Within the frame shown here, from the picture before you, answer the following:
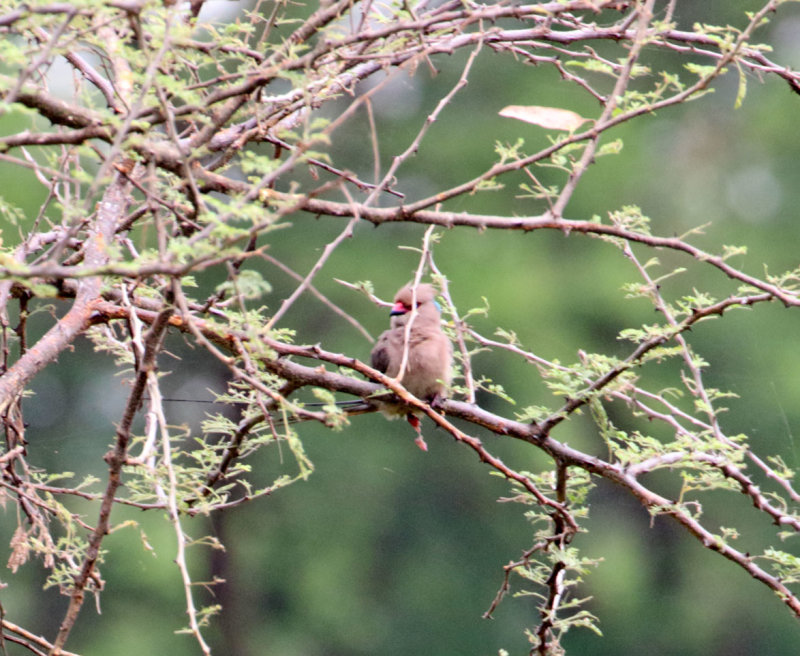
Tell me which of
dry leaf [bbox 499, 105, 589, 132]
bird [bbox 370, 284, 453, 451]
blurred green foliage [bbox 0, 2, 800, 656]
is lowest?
bird [bbox 370, 284, 453, 451]

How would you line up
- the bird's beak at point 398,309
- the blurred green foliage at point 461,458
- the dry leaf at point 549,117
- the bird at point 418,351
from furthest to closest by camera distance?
1. the blurred green foliage at point 461,458
2. the bird's beak at point 398,309
3. the bird at point 418,351
4. the dry leaf at point 549,117

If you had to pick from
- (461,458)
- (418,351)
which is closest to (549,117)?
(418,351)

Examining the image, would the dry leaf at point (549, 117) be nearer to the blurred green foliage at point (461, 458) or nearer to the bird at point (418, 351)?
the bird at point (418, 351)

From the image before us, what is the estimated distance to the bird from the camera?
3.28m

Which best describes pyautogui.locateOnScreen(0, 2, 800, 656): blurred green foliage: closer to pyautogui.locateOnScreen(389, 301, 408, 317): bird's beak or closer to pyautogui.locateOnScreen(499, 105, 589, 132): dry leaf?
pyautogui.locateOnScreen(389, 301, 408, 317): bird's beak

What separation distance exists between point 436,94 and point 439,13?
9766 millimetres

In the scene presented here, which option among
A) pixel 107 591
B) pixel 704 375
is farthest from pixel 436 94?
pixel 107 591

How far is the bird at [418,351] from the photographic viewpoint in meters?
3.28

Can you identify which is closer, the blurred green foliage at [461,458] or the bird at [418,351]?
the bird at [418,351]

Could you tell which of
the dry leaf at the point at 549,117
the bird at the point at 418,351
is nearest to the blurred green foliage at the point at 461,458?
the bird at the point at 418,351

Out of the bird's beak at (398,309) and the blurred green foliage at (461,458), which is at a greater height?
the blurred green foliage at (461,458)

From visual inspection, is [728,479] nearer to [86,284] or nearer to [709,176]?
[86,284]

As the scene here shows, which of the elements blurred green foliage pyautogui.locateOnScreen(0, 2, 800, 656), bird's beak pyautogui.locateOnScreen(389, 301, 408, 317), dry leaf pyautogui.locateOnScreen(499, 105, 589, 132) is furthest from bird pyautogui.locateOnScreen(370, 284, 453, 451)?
blurred green foliage pyautogui.locateOnScreen(0, 2, 800, 656)

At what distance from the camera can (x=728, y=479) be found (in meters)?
2.60
